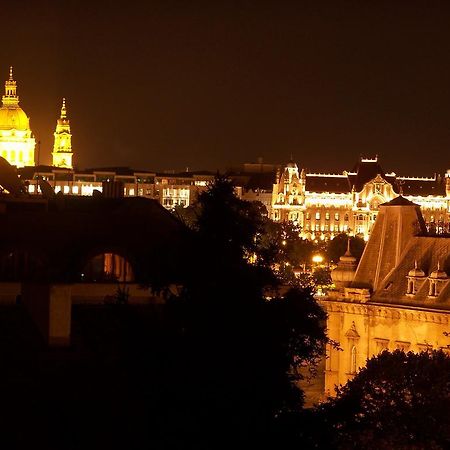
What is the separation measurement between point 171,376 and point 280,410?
2516mm

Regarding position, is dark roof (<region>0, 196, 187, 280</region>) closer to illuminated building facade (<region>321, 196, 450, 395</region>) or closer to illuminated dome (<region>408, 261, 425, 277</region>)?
illuminated building facade (<region>321, 196, 450, 395</region>)

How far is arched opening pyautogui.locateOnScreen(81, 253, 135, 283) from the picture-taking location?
156ft

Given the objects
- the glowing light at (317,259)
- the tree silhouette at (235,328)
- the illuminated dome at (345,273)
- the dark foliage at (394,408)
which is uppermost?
the glowing light at (317,259)

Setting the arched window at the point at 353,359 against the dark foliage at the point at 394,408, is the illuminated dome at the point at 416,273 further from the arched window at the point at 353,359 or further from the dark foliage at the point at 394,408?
the dark foliage at the point at 394,408

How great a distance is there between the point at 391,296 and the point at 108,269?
21.5 m

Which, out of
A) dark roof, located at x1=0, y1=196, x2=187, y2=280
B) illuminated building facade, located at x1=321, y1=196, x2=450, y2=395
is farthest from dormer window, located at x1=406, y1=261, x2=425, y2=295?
dark roof, located at x1=0, y1=196, x2=187, y2=280

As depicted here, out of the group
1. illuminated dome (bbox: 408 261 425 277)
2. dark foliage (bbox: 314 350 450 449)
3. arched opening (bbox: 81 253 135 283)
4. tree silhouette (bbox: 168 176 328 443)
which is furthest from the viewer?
illuminated dome (bbox: 408 261 425 277)

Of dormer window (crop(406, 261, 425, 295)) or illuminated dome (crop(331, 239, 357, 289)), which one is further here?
illuminated dome (crop(331, 239, 357, 289))

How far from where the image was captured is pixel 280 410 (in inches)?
1330

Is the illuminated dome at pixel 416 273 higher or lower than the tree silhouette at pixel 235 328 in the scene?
higher

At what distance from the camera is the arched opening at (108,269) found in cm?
4753

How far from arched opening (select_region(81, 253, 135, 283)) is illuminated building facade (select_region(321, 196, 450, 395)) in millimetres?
18116

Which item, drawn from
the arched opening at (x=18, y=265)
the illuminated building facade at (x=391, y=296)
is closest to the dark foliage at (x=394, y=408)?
the arched opening at (x=18, y=265)

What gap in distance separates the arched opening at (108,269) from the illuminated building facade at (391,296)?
713 inches
